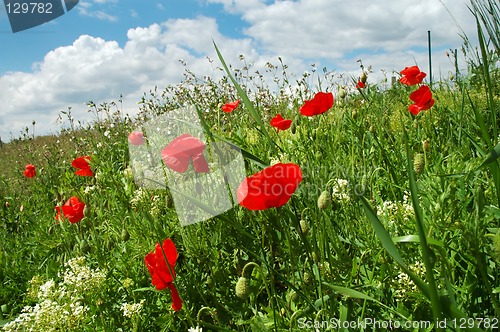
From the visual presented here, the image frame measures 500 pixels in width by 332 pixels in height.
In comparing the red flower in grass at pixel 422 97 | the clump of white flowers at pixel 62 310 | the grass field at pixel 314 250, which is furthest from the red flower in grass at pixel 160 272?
the red flower in grass at pixel 422 97

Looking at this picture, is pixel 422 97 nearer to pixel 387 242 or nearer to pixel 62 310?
pixel 387 242

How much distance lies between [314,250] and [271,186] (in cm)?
28

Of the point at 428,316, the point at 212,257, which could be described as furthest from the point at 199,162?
the point at 428,316

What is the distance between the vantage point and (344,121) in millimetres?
3100

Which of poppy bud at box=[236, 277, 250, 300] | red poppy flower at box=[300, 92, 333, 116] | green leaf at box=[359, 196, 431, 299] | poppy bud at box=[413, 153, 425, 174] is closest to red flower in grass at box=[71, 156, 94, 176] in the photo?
red poppy flower at box=[300, 92, 333, 116]

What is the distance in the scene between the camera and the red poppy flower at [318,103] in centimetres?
221

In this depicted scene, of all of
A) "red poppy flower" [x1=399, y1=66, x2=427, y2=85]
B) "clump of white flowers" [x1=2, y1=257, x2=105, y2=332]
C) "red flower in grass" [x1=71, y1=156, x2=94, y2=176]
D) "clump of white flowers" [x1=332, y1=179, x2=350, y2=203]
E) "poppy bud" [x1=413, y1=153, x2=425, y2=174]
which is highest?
"red poppy flower" [x1=399, y1=66, x2=427, y2=85]

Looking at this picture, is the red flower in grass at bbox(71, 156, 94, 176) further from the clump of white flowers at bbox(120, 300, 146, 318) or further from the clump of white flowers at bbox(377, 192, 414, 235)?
the clump of white flowers at bbox(377, 192, 414, 235)

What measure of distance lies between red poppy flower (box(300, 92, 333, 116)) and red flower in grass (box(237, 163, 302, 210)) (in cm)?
113

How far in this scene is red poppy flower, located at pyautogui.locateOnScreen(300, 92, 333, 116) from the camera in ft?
7.24

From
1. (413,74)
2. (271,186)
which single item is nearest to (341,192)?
(271,186)

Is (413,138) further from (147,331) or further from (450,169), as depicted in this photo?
(147,331)

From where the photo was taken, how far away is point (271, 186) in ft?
3.68

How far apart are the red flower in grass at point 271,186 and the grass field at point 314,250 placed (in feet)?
0.04
